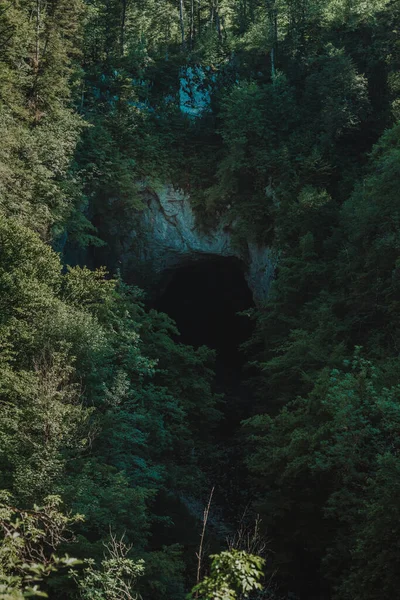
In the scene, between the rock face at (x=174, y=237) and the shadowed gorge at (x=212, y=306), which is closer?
the rock face at (x=174, y=237)

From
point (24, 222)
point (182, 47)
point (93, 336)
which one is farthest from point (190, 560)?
point (182, 47)

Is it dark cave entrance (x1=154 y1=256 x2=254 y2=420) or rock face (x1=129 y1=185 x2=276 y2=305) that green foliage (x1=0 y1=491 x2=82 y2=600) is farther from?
dark cave entrance (x1=154 y1=256 x2=254 y2=420)

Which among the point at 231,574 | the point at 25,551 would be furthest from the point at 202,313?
the point at 231,574

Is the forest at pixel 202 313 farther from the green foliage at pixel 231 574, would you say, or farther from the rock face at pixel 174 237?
the rock face at pixel 174 237

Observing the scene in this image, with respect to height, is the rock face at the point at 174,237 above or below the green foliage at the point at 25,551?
above

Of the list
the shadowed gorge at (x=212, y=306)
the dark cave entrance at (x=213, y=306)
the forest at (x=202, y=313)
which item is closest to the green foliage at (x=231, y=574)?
the forest at (x=202, y=313)

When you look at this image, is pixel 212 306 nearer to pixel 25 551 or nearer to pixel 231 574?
pixel 25 551
